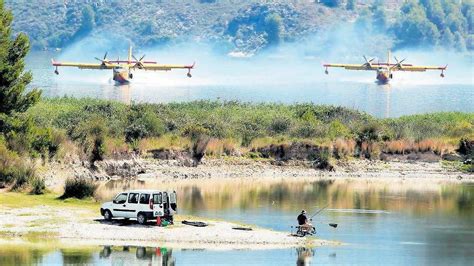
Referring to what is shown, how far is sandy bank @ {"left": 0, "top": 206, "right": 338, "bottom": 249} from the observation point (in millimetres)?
44281

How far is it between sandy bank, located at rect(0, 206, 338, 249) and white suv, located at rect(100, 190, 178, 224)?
351 mm

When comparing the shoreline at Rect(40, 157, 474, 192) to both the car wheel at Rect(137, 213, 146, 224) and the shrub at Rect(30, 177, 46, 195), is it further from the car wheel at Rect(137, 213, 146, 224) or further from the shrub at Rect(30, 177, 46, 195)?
the car wheel at Rect(137, 213, 146, 224)

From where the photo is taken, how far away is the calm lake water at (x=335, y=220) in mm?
41562

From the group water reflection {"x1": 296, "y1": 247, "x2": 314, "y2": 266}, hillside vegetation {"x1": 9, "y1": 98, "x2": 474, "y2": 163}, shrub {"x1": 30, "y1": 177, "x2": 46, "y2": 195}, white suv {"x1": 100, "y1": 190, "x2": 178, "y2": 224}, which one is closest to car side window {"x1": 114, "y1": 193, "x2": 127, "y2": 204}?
white suv {"x1": 100, "y1": 190, "x2": 178, "y2": 224}

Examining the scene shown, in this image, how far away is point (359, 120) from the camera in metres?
80.0

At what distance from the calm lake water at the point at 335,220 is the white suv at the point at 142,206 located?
3.33 metres

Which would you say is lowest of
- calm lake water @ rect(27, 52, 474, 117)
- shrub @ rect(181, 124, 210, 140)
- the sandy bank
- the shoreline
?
the sandy bank

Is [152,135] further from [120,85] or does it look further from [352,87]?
[352,87]

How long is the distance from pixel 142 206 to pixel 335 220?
9.23 meters

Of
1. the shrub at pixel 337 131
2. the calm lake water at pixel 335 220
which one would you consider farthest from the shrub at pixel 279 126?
the calm lake water at pixel 335 220

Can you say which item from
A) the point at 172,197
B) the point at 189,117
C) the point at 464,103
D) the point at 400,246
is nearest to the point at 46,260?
the point at 172,197

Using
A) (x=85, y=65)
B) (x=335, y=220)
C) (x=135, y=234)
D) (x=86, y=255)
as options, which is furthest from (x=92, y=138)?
(x=85, y=65)

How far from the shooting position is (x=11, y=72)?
59.5 meters

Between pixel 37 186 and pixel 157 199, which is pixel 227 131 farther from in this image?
pixel 157 199
